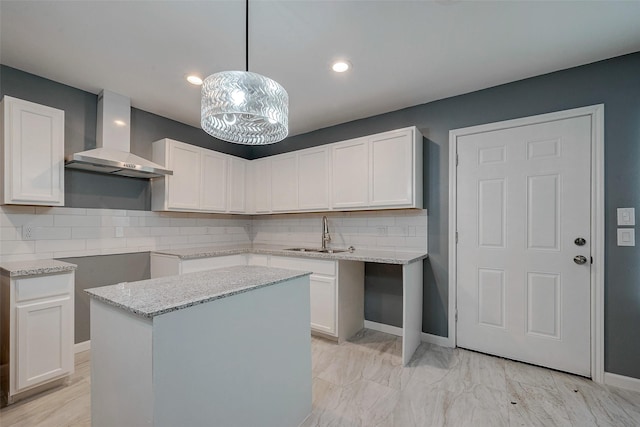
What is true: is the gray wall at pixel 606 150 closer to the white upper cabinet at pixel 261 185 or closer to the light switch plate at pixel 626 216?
the light switch plate at pixel 626 216

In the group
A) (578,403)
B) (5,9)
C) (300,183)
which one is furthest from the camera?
(300,183)

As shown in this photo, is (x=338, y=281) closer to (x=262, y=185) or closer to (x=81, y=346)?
(x=262, y=185)

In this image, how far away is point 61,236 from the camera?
2648 millimetres

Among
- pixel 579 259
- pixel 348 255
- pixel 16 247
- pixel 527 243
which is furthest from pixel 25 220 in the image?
pixel 579 259

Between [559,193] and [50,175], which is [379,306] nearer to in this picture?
[559,193]

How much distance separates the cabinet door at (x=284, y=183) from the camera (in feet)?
12.1

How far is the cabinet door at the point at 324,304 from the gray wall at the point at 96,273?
1926 mm

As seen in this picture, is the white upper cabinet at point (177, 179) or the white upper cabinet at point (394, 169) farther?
the white upper cabinet at point (177, 179)

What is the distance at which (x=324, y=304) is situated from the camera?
300cm

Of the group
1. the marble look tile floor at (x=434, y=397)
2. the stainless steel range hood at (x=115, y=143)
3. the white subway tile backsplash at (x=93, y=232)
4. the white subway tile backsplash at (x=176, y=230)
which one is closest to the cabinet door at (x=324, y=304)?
the marble look tile floor at (x=434, y=397)

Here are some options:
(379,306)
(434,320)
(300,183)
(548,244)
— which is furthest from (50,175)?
(548,244)

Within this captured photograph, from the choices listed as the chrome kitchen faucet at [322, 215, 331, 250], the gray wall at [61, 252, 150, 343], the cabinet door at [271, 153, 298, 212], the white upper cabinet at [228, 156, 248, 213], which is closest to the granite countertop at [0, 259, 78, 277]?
the gray wall at [61, 252, 150, 343]

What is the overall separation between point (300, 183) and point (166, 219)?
1.65m

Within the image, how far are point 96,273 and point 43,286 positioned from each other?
32.3 inches
